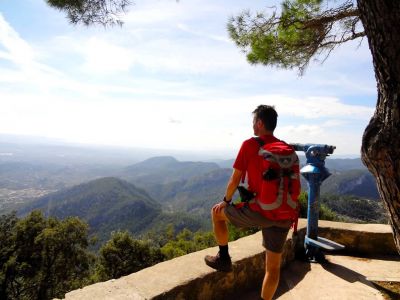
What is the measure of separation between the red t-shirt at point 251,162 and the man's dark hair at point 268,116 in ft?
0.74

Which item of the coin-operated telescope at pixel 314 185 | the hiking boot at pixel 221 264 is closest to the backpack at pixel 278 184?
the hiking boot at pixel 221 264

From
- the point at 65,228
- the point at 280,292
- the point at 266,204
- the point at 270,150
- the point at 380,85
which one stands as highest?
→ the point at 380,85

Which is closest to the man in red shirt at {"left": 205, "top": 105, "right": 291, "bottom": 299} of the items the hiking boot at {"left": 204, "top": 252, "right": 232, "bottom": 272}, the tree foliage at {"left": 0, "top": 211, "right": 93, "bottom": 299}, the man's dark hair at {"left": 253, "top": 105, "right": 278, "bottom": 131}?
the man's dark hair at {"left": 253, "top": 105, "right": 278, "bottom": 131}

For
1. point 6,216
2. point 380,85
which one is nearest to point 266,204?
point 380,85

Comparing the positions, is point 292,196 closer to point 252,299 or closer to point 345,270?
point 252,299

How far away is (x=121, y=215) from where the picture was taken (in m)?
194

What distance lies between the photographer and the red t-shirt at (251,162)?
3.05 meters

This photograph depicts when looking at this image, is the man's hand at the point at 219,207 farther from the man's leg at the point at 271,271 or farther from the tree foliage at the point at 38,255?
the tree foliage at the point at 38,255

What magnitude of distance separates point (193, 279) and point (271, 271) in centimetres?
83

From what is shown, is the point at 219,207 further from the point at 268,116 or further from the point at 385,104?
the point at 385,104

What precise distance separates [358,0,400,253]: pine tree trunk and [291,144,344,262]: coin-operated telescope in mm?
2676

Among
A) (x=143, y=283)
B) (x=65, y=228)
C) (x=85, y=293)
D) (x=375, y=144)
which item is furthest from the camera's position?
(x=65, y=228)


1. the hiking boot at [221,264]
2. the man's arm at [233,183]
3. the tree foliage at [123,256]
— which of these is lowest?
the tree foliage at [123,256]

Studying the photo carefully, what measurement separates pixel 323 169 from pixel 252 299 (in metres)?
2.14
